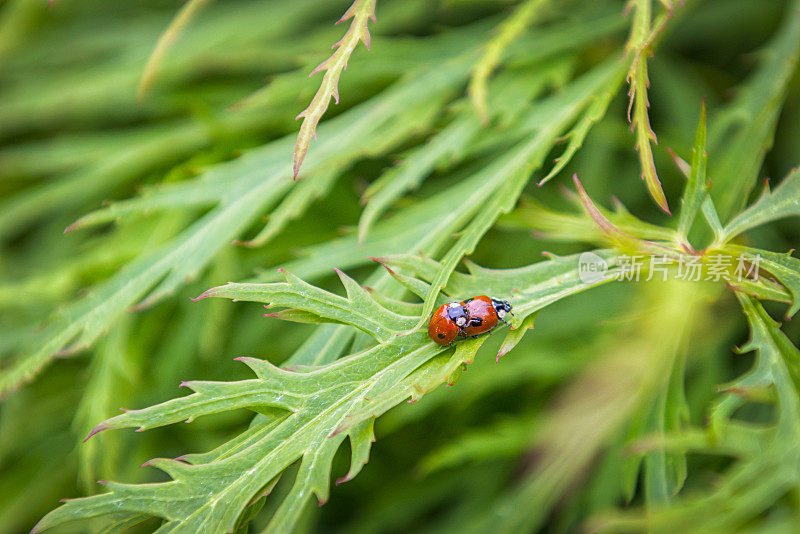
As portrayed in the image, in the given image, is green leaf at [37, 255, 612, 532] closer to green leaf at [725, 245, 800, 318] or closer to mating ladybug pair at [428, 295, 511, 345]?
mating ladybug pair at [428, 295, 511, 345]

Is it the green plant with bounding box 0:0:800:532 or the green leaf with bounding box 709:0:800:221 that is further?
the green leaf with bounding box 709:0:800:221

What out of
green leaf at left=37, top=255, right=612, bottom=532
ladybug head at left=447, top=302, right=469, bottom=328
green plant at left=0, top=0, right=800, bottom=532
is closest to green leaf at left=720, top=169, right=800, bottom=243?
green plant at left=0, top=0, right=800, bottom=532

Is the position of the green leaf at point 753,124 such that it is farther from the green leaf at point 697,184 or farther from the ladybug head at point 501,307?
the ladybug head at point 501,307

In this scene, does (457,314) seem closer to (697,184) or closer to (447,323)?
(447,323)

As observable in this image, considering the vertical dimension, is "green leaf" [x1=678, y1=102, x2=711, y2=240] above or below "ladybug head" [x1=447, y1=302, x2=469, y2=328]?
above

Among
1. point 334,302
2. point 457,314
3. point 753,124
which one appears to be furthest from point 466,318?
point 753,124

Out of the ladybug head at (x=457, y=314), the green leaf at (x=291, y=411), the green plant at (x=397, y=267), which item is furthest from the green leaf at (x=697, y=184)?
the ladybug head at (x=457, y=314)

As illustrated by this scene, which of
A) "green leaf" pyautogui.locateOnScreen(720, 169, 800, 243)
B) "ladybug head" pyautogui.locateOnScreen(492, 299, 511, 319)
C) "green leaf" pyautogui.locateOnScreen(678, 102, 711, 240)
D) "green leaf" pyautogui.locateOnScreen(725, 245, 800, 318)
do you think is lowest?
"green leaf" pyautogui.locateOnScreen(725, 245, 800, 318)
